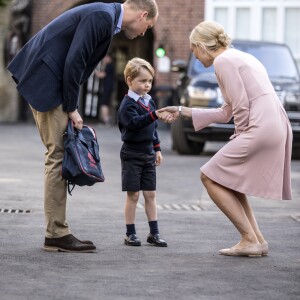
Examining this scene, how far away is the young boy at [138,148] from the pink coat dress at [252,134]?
0.73 m

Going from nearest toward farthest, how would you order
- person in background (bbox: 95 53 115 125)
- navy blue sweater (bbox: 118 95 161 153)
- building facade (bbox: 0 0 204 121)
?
navy blue sweater (bbox: 118 95 161 153) < person in background (bbox: 95 53 115 125) < building facade (bbox: 0 0 204 121)

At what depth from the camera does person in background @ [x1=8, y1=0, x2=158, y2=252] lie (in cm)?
768

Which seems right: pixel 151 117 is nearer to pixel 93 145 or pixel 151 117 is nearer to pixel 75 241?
pixel 93 145

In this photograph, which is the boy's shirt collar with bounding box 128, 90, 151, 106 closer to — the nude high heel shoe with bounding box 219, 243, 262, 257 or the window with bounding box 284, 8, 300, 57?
the nude high heel shoe with bounding box 219, 243, 262, 257

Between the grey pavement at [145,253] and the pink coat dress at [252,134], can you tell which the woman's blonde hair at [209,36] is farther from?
the grey pavement at [145,253]

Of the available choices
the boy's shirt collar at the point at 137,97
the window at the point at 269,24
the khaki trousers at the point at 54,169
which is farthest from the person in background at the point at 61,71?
the window at the point at 269,24

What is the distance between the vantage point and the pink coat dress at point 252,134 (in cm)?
776

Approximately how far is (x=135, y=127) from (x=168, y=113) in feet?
1.19

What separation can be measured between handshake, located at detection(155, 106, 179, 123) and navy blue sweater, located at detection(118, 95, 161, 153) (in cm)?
27

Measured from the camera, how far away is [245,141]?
25.6ft

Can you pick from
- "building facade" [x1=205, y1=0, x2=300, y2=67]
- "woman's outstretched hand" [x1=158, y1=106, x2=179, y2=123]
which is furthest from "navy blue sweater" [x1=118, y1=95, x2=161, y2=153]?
"building facade" [x1=205, y1=0, x2=300, y2=67]

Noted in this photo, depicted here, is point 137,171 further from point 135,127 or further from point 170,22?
point 170,22

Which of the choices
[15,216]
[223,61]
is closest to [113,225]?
[15,216]

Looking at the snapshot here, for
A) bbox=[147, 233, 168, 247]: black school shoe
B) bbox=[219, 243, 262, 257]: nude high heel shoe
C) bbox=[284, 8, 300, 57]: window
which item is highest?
bbox=[219, 243, 262, 257]: nude high heel shoe
